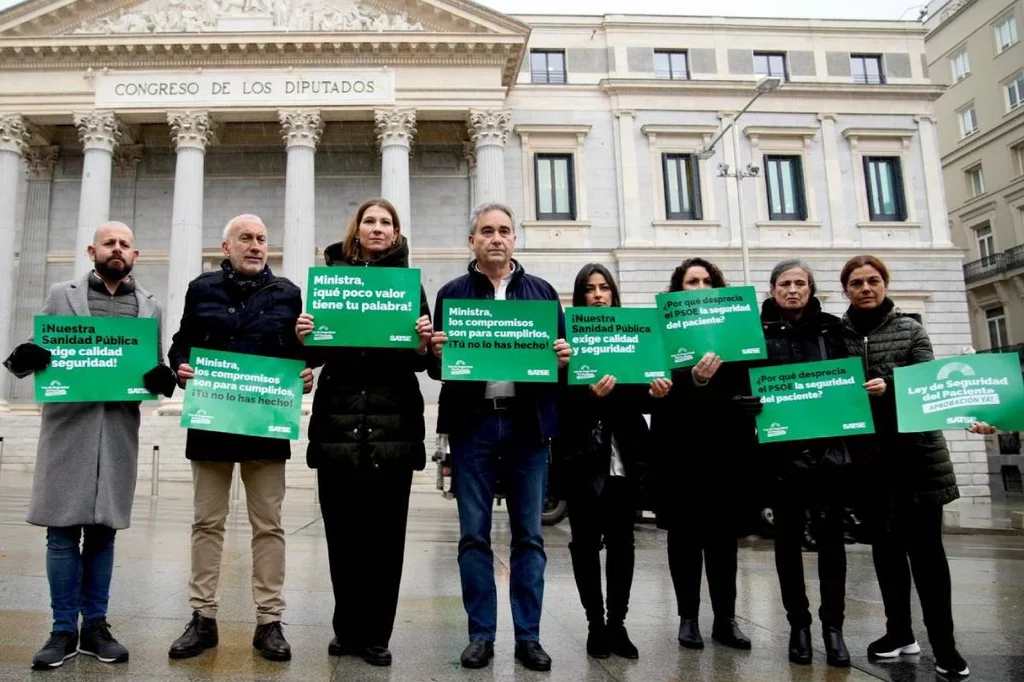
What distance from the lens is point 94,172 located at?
26.4 meters

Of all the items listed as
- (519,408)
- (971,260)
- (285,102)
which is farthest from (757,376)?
(971,260)

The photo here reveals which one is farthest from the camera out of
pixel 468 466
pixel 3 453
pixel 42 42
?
pixel 42 42

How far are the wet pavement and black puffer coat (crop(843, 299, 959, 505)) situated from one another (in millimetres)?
1003

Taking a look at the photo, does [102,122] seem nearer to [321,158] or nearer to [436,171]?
[321,158]

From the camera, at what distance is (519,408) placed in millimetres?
4637

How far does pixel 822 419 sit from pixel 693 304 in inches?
40.8

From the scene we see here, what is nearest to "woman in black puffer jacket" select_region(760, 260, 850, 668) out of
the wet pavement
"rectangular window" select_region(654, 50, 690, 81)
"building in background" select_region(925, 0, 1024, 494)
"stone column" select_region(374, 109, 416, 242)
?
the wet pavement

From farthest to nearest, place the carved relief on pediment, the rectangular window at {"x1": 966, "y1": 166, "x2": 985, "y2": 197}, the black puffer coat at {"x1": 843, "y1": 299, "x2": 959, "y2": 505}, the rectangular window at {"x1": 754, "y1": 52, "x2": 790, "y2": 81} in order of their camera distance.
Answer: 1. the rectangular window at {"x1": 966, "y1": 166, "x2": 985, "y2": 197}
2. the rectangular window at {"x1": 754, "y1": 52, "x2": 790, "y2": 81}
3. the carved relief on pediment
4. the black puffer coat at {"x1": 843, "y1": 299, "x2": 959, "y2": 505}

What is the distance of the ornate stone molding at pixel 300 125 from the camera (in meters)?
26.9

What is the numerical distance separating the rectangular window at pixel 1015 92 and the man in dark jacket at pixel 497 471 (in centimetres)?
4179

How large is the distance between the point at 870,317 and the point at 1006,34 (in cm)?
4218

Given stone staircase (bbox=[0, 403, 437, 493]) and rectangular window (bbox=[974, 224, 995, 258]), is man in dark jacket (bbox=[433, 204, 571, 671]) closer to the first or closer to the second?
stone staircase (bbox=[0, 403, 437, 493])

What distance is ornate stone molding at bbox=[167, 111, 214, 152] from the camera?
26750 mm

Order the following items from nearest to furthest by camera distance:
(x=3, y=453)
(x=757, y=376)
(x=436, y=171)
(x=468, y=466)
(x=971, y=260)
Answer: (x=468, y=466) < (x=757, y=376) < (x=3, y=453) < (x=436, y=171) < (x=971, y=260)
